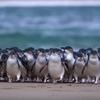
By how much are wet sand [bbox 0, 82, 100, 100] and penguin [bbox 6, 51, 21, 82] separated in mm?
543

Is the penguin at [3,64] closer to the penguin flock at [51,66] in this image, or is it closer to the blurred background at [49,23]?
the penguin flock at [51,66]

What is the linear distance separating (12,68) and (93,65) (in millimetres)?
1610

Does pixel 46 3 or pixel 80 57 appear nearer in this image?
pixel 80 57

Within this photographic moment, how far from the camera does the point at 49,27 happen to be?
52.6ft

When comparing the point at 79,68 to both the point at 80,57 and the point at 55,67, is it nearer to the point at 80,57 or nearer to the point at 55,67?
the point at 80,57

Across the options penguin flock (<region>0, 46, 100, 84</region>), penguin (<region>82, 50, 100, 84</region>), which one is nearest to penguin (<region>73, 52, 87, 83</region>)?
penguin flock (<region>0, 46, 100, 84</region>)

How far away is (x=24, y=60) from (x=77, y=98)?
2.39 metres

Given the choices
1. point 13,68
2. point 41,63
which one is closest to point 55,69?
point 41,63

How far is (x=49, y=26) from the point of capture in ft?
52.9

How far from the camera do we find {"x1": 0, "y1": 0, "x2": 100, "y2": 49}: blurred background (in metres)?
15.5

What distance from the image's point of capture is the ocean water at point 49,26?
15.5 meters

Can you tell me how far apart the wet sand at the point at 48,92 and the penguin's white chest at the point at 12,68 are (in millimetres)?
539

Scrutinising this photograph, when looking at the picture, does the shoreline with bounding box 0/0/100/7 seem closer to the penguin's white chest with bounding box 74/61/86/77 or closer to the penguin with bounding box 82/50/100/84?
the penguin's white chest with bounding box 74/61/86/77

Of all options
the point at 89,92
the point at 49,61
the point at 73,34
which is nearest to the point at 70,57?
the point at 49,61
